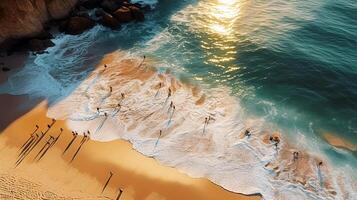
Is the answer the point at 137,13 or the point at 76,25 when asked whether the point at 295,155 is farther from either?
the point at 76,25

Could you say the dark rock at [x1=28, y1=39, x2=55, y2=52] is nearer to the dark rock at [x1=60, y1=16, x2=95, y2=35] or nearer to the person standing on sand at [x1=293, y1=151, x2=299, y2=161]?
the dark rock at [x1=60, y1=16, x2=95, y2=35]

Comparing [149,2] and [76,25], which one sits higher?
[76,25]

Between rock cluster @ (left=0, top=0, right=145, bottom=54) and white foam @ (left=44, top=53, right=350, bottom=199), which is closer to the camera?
white foam @ (left=44, top=53, right=350, bottom=199)

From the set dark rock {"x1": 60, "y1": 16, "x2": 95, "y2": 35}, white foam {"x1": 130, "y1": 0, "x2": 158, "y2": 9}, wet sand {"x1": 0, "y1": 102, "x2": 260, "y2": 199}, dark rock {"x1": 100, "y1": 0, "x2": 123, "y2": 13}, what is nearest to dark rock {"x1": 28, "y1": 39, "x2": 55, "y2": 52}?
dark rock {"x1": 60, "y1": 16, "x2": 95, "y2": 35}

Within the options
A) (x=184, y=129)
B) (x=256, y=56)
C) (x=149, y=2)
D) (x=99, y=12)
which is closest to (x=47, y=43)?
(x=99, y=12)

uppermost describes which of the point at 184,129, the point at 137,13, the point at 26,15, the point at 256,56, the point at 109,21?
the point at 26,15

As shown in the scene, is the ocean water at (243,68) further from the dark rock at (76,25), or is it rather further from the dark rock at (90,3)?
the dark rock at (90,3)

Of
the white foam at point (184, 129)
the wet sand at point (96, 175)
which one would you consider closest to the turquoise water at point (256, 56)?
the white foam at point (184, 129)
